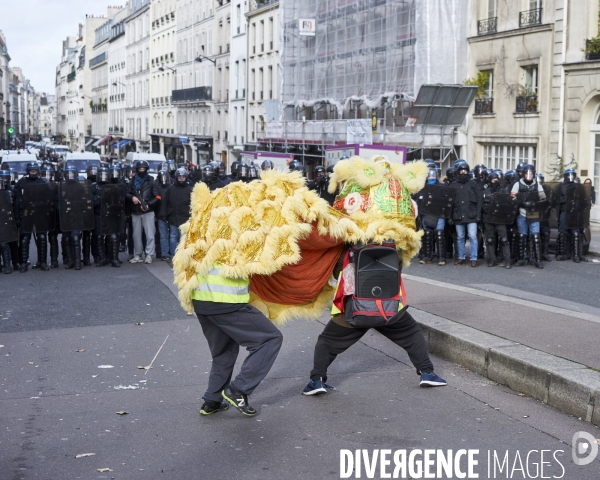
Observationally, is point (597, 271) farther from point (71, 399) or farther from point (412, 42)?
point (412, 42)

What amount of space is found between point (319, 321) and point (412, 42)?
24.7 metres

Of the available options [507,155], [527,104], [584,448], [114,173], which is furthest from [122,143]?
[584,448]

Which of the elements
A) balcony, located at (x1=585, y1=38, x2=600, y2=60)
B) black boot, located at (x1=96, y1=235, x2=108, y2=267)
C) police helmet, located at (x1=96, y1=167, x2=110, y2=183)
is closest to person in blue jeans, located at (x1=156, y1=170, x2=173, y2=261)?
police helmet, located at (x1=96, y1=167, x2=110, y2=183)

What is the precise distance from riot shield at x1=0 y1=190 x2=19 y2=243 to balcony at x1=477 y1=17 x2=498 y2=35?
1878 cm

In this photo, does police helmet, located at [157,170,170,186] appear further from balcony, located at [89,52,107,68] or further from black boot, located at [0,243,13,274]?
balcony, located at [89,52,107,68]

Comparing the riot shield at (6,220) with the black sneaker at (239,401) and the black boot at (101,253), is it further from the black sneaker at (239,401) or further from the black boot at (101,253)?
the black sneaker at (239,401)

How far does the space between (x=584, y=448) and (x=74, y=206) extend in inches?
446

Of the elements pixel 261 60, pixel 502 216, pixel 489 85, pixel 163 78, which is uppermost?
pixel 163 78

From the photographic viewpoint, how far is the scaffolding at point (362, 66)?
30859 mm

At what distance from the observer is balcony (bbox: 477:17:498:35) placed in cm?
2912

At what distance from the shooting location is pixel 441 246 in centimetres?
1606

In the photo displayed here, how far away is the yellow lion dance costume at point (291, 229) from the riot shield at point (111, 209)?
980 cm

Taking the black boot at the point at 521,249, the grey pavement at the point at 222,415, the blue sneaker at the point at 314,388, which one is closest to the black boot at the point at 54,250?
the grey pavement at the point at 222,415

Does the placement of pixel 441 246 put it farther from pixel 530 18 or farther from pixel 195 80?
pixel 195 80
